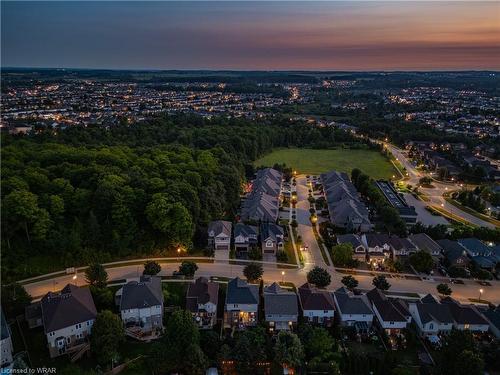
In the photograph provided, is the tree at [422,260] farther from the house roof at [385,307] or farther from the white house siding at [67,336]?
the white house siding at [67,336]

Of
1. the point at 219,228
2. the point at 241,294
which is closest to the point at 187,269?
the point at 241,294

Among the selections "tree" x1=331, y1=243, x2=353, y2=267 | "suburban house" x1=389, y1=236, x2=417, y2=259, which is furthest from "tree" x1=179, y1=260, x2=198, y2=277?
"suburban house" x1=389, y1=236, x2=417, y2=259

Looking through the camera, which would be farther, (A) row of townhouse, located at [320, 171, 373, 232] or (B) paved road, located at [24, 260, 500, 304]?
(A) row of townhouse, located at [320, 171, 373, 232]

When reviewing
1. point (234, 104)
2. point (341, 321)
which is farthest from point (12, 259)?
point (234, 104)

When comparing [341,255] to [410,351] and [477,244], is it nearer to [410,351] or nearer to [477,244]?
[410,351]

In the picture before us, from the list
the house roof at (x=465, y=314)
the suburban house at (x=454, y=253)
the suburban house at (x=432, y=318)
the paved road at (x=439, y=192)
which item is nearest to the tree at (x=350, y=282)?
the suburban house at (x=432, y=318)

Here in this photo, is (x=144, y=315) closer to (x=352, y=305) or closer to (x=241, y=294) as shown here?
(x=241, y=294)

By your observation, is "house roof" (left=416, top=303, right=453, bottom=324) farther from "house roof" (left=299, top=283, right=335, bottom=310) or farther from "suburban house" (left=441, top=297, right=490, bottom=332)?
"house roof" (left=299, top=283, right=335, bottom=310)
